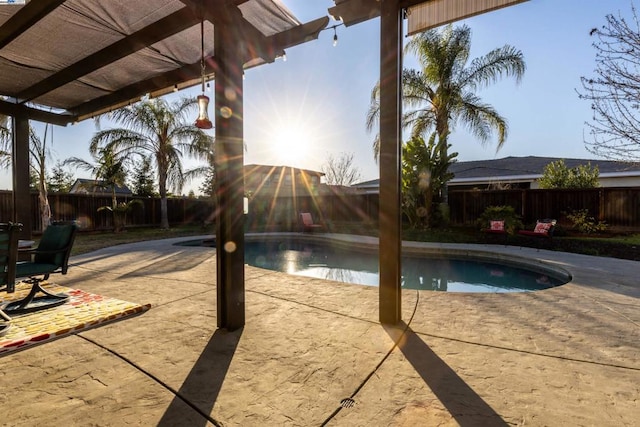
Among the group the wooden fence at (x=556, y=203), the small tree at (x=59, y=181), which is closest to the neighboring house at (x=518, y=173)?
the wooden fence at (x=556, y=203)

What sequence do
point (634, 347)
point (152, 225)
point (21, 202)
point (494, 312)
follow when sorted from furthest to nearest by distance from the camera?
point (152, 225) < point (21, 202) < point (494, 312) < point (634, 347)

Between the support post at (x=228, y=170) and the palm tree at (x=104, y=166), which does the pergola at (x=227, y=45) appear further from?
the palm tree at (x=104, y=166)

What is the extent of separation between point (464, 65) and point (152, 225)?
1545 cm

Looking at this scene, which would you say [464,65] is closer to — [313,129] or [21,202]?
[313,129]

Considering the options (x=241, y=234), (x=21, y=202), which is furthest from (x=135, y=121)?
(x=241, y=234)

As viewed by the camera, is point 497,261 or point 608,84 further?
point 497,261

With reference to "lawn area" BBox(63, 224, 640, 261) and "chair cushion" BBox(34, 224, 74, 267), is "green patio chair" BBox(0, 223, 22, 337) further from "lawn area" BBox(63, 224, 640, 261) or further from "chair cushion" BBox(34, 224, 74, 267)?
"lawn area" BBox(63, 224, 640, 261)

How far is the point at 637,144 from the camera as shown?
6.79 meters

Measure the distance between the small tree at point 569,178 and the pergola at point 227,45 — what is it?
1131 cm

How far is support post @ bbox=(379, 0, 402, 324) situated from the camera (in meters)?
2.82

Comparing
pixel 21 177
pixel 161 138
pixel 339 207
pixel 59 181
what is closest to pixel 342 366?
pixel 21 177

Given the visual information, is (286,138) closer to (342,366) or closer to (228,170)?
(228,170)

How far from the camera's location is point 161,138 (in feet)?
42.4

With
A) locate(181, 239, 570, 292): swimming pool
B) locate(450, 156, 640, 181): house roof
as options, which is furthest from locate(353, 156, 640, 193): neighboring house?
locate(181, 239, 570, 292): swimming pool
